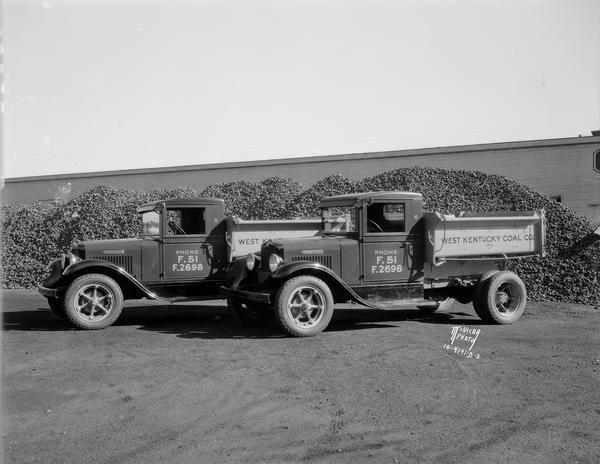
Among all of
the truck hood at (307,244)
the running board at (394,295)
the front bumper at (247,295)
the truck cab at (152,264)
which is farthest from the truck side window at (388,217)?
the truck cab at (152,264)

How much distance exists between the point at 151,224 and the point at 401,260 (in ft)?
13.2

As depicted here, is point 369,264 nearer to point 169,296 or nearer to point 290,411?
point 169,296

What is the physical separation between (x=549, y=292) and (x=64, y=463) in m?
9.30

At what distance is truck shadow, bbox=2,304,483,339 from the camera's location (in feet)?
26.1

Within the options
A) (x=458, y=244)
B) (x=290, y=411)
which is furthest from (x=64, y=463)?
(x=458, y=244)

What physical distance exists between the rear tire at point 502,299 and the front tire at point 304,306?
2.43m

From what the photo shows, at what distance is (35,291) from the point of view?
13.1m

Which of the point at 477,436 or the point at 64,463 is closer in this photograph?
the point at 64,463

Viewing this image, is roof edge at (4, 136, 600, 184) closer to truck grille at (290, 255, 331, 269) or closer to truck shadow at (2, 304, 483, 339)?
truck shadow at (2, 304, 483, 339)

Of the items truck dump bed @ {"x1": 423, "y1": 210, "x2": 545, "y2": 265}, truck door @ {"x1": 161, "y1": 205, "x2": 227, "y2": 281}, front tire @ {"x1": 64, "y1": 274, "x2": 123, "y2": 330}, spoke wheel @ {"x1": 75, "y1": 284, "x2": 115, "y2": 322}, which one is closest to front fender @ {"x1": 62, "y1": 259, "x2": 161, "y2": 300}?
front tire @ {"x1": 64, "y1": 274, "x2": 123, "y2": 330}

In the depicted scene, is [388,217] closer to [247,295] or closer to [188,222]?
[247,295]

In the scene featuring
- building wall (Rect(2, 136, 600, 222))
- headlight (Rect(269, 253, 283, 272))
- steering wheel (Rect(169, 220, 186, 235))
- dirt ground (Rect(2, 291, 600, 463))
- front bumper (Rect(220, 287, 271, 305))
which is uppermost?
building wall (Rect(2, 136, 600, 222))

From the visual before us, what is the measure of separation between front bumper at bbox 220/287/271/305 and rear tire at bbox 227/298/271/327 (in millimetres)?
519

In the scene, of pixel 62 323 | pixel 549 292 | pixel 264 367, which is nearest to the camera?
pixel 264 367
